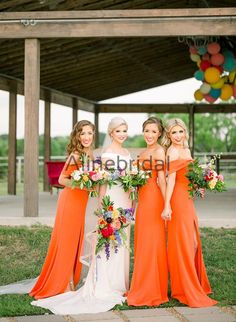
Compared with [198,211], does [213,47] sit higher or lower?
higher

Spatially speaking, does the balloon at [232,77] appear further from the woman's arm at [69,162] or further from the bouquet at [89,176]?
the bouquet at [89,176]

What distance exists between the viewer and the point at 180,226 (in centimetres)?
503

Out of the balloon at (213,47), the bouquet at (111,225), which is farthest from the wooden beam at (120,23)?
the bouquet at (111,225)

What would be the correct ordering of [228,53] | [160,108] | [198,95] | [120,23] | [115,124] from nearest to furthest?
[115,124] < [120,23] < [228,53] < [198,95] < [160,108]

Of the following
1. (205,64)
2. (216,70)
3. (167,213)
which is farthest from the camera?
(205,64)

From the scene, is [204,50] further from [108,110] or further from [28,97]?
[108,110]

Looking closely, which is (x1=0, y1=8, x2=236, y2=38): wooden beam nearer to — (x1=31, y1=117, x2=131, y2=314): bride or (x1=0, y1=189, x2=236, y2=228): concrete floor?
(x1=0, y1=189, x2=236, y2=228): concrete floor

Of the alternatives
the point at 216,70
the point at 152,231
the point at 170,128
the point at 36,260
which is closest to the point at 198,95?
the point at 216,70

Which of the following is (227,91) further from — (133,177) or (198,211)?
(133,177)

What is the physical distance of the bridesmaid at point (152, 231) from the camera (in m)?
5.03

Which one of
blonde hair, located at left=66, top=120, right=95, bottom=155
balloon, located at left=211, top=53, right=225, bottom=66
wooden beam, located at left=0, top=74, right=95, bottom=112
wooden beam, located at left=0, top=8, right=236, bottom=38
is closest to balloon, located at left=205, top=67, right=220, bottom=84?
balloon, located at left=211, top=53, right=225, bottom=66

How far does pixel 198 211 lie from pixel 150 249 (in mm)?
4526

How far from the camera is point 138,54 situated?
1288cm

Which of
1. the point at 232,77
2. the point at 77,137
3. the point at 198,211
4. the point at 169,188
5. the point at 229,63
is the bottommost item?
the point at 198,211
